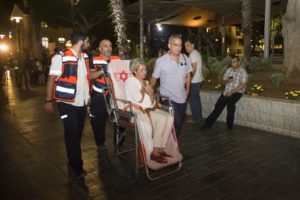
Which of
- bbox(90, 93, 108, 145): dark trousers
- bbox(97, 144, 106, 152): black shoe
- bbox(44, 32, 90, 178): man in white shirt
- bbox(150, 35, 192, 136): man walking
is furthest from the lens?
bbox(97, 144, 106, 152): black shoe

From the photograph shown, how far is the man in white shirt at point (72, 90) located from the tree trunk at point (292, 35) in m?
5.64

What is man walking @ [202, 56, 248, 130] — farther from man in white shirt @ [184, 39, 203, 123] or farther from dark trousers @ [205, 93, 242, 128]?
man in white shirt @ [184, 39, 203, 123]

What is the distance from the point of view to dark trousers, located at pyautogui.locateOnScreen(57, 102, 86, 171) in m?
4.35

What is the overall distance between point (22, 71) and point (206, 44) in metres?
9.70

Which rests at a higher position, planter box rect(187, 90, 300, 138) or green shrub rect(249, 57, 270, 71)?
green shrub rect(249, 57, 270, 71)

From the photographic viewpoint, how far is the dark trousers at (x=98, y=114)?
5465 millimetres

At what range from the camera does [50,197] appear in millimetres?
3957

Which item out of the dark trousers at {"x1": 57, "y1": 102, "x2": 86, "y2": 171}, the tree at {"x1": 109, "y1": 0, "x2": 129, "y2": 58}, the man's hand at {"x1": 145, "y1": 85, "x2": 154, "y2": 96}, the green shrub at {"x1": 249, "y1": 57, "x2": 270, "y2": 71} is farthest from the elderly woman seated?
the tree at {"x1": 109, "y1": 0, "x2": 129, "y2": 58}

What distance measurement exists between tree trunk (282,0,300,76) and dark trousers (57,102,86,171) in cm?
582

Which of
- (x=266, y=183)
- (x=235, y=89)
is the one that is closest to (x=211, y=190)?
(x=266, y=183)

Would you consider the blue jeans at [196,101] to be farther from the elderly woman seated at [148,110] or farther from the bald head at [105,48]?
the elderly woman seated at [148,110]

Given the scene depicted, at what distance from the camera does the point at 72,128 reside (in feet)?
14.4

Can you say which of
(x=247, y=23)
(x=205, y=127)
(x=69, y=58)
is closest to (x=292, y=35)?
(x=205, y=127)

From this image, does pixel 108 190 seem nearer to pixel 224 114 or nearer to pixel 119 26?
pixel 224 114
